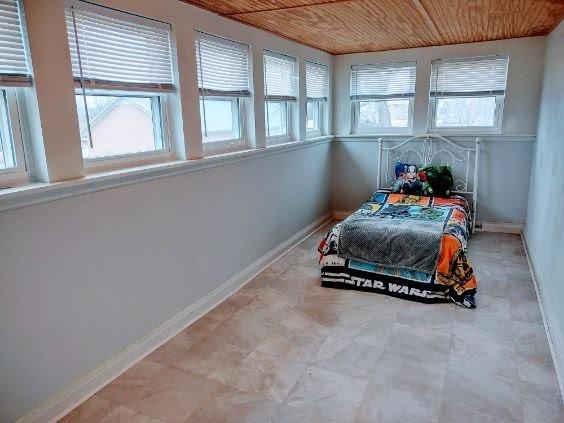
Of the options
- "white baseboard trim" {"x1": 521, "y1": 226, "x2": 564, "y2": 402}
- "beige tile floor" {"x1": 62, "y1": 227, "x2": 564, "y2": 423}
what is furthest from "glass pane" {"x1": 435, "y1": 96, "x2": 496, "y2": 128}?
"beige tile floor" {"x1": 62, "y1": 227, "x2": 564, "y2": 423}

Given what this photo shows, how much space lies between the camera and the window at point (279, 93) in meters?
3.59

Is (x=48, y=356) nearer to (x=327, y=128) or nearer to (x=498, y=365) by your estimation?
(x=498, y=365)

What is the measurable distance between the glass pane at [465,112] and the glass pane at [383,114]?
14.8 inches

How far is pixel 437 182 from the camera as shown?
14.4ft

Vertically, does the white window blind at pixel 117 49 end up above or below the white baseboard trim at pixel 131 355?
above

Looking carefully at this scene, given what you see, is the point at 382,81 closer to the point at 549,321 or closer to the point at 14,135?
the point at 549,321

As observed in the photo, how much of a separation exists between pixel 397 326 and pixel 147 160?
1879 mm

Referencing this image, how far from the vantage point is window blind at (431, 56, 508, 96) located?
432 cm

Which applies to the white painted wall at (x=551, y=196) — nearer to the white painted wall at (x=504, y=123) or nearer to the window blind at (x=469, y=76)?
the white painted wall at (x=504, y=123)

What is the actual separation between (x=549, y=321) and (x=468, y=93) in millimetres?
2749

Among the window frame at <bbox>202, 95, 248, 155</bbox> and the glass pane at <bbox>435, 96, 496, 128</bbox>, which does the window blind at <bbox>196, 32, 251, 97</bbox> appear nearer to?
the window frame at <bbox>202, 95, 248, 155</bbox>

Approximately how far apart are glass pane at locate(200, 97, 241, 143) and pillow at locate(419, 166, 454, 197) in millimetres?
2175

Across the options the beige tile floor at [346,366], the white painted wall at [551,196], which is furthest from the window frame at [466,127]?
the beige tile floor at [346,366]

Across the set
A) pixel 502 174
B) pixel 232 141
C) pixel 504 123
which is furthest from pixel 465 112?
pixel 232 141
